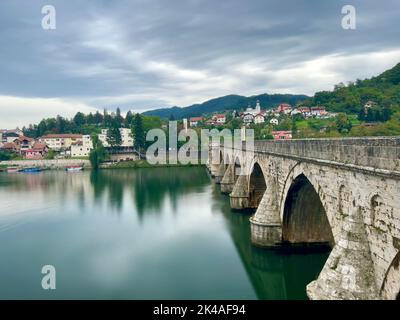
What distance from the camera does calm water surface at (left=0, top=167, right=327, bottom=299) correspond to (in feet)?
45.0

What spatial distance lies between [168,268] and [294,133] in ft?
162

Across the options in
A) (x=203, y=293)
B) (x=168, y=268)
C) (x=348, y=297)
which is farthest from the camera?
(x=168, y=268)

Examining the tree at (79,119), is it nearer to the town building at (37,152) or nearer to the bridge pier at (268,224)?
the town building at (37,152)

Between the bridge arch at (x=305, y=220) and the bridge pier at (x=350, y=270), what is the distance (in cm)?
650

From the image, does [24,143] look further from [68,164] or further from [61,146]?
[68,164]

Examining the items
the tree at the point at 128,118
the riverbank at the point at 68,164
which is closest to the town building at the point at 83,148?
the riverbank at the point at 68,164

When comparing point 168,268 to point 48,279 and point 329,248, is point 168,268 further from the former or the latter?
point 329,248

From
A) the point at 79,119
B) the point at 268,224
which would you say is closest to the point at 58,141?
the point at 79,119

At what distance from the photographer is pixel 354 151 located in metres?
8.83

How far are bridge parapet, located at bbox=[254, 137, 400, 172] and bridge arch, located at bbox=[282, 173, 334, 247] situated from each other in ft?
7.81

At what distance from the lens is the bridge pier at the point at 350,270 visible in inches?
317

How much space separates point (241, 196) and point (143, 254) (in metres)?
9.73

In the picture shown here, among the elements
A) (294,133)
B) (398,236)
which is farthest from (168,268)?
(294,133)

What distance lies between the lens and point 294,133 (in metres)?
61.2
